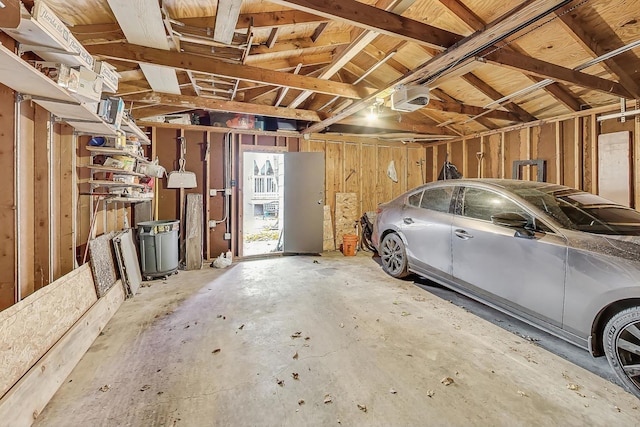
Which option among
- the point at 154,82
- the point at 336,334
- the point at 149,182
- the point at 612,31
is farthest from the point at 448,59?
the point at 149,182

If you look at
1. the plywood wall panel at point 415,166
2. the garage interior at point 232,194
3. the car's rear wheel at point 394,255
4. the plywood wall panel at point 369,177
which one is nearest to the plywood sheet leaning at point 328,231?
the garage interior at point 232,194

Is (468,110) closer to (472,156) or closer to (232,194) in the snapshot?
(472,156)

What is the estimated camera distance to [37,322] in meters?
1.82

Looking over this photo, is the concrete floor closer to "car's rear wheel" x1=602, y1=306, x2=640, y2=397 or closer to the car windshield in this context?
"car's rear wheel" x1=602, y1=306, x2=640, y2=397

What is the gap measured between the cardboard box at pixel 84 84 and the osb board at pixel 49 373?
1.77 metres

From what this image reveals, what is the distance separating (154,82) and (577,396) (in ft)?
15.5

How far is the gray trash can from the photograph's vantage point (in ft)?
12.9

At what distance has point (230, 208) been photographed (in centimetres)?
530

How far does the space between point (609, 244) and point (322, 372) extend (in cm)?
211

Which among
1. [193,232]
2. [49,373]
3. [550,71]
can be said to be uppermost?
[550,71]

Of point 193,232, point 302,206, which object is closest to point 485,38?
point 302,206

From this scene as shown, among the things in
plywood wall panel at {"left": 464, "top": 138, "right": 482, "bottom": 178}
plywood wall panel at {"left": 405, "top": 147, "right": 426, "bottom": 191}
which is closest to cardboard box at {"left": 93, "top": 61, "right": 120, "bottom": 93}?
plywood wall panel at {"left": 405, "top": 147, "right": 426, "bottom": 191}

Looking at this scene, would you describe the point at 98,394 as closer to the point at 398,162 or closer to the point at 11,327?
the point at 11,327

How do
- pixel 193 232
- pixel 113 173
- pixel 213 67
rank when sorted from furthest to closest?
pixel 193 232, pixel 113 173, pixel 213 67
